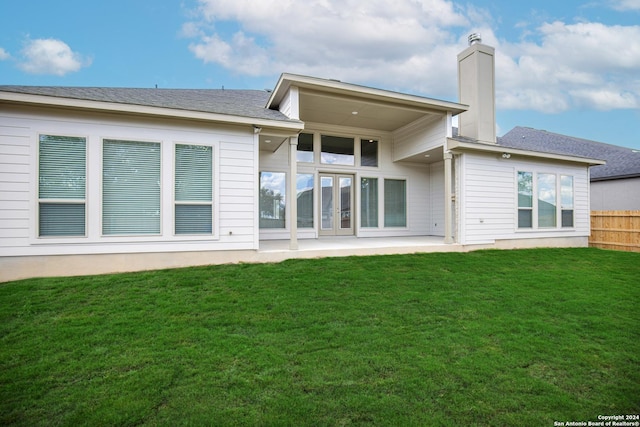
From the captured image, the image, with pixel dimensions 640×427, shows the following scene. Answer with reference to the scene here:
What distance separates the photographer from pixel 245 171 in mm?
6215

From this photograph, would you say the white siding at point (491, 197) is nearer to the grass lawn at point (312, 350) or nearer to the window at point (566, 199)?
the window at point (566, 199)

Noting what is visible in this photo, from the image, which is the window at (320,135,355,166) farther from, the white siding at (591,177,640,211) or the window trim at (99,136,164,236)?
the white siding at (591,177,640,211)

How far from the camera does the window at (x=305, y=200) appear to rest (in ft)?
31.0

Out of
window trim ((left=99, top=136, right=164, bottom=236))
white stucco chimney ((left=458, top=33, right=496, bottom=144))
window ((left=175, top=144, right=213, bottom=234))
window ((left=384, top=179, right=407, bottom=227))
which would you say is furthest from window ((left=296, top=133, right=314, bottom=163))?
white stucco chimney ((left=458, top=33, right=496, bottom=144))

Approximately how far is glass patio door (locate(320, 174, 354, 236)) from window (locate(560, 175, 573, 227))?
656 centimetres

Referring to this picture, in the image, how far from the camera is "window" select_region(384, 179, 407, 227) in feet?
34.3

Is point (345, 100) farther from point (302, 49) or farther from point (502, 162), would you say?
point (302, 49)

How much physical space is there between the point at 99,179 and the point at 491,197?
9059mm

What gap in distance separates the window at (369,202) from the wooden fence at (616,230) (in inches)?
299

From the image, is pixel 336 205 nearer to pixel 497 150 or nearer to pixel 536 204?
pixel 497 150

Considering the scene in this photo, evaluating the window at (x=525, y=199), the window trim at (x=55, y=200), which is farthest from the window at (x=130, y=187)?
the window at (x=525, y=199)

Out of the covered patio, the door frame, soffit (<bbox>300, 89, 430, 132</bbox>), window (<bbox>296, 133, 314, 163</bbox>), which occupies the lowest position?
the covered patio

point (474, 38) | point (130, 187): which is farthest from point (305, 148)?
point (474, 38)

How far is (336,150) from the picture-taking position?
9.91 meters
